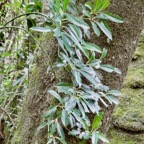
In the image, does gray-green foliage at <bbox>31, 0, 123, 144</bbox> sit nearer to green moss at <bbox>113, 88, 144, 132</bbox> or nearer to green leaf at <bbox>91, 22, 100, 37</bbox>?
green leaf at <bbox>91, 22, 100, 37</bbox>

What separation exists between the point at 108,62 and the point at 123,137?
1234mm

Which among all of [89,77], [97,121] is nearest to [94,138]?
[97,121]

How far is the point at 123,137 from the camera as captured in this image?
6.84 ft

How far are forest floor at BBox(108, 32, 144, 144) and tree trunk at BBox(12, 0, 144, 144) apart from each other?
112 centimetres

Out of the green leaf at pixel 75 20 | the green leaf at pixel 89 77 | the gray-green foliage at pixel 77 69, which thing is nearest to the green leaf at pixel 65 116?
the gray-green foliage at pixel 77 69

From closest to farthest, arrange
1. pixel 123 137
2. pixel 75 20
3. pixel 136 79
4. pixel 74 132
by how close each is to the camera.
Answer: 1. pixel 75 20
2. pixel 74 132
3. pixel 123 137
4. pixel 136 79

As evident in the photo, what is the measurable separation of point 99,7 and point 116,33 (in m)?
0.17

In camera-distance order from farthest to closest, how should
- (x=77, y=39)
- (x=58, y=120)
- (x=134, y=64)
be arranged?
(x=134, y=64)
(x=58, y=120)
(x=77, y=39)

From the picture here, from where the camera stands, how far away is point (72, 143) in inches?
37.3

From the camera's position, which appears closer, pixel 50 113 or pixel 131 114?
pixel 50 113

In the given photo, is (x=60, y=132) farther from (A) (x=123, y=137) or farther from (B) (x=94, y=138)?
(A) (x=123, y=137)

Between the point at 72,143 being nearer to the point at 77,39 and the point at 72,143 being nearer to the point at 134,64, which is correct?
the point at 77,39

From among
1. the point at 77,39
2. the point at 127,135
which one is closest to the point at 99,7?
the point at 77,39

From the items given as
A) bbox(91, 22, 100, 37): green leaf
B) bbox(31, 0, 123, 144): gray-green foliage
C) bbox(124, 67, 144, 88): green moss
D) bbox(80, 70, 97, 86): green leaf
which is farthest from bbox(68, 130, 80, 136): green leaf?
bbox(124, 67, 144, 88): green moss
